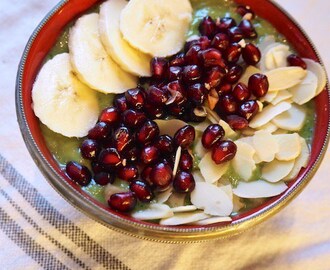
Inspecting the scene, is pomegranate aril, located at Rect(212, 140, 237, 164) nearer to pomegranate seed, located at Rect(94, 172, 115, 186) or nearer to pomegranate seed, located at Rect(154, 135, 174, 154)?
pomegranate seed, located at Rect(154, 135, 174, 154)

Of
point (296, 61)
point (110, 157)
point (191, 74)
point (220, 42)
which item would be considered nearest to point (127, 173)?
point (110, 157)

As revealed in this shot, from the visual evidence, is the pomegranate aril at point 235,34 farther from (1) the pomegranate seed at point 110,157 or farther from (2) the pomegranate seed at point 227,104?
(1) the pomegranate seed at point 110,157

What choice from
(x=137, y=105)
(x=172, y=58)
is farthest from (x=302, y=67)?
(x=137, y=105)

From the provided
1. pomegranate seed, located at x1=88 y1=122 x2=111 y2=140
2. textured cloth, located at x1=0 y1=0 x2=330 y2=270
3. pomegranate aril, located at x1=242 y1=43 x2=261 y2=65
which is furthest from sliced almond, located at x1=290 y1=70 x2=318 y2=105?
pomegranate seed, located at x1=88 y1=122 x2=111 y2=140

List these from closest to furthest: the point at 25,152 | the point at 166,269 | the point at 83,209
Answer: the point at 83,209, the point at 166,269, the point at 25,152

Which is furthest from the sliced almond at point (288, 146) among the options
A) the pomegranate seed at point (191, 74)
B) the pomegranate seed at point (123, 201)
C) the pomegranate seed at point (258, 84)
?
the pomegranate seed at point (123, 201)

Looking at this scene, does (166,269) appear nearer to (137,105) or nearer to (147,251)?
(147,251)
